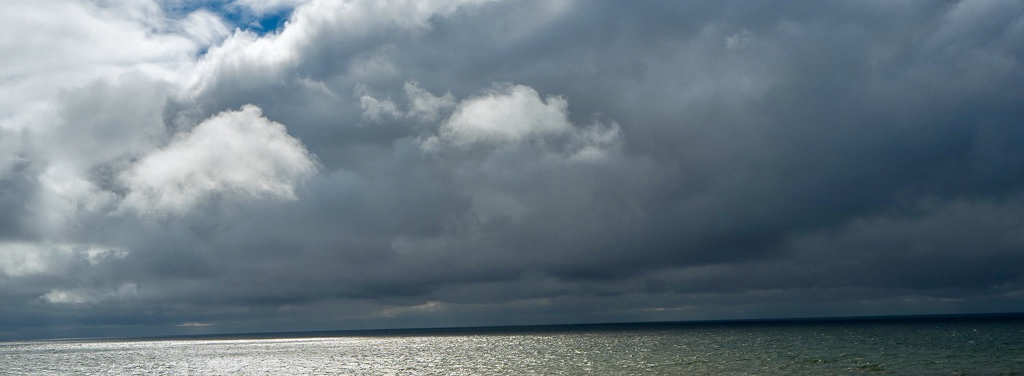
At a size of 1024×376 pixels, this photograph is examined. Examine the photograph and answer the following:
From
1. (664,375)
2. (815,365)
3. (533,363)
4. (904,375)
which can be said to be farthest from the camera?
(533,363)

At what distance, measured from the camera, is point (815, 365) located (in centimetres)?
9419

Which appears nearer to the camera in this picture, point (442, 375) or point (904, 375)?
point (904, 375)

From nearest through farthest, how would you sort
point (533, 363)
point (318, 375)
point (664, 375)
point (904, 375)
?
point (904, 375)
point (664, 375)
point (318, 375)
point (533, 363)

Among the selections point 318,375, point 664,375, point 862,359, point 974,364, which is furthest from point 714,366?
point 318,375

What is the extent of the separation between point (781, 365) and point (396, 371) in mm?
56938

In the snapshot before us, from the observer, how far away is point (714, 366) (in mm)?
98500

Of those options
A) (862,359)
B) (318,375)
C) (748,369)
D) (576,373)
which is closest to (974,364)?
(862,359)

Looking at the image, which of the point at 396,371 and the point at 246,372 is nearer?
the point at 396,371

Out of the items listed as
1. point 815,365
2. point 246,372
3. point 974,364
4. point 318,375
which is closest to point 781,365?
point 815,365

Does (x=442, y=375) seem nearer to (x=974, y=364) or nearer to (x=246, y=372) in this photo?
(x=246, y=372)

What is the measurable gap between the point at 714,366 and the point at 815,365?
41.2 feet

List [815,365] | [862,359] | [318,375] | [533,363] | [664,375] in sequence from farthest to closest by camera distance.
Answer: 1. [533,363]
2. [318,375]
3. [862,359]
4. [815,365]
5. [664,375]

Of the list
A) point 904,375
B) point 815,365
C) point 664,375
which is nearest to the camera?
point 904,375

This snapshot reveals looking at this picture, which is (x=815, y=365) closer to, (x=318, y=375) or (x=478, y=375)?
(x=478, y=375)
